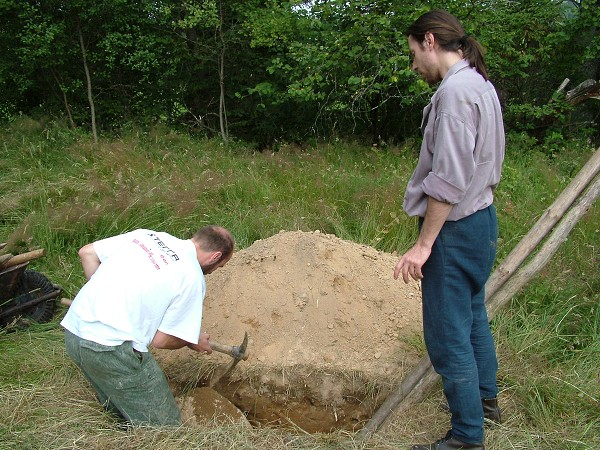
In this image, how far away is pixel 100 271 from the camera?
2.94 m

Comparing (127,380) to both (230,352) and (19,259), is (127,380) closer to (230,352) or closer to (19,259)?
(230,352)

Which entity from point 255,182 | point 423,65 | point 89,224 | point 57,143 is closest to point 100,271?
point 423,65

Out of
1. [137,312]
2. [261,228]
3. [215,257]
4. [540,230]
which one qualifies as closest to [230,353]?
[215,257]

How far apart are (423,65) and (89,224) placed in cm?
380

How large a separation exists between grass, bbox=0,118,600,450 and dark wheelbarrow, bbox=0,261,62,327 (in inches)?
5.2

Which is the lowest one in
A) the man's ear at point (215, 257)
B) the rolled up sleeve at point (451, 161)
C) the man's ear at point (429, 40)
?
the man's ear at point (215, 257)

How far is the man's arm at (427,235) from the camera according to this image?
239 cm

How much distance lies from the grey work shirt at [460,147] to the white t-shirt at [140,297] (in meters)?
1.25

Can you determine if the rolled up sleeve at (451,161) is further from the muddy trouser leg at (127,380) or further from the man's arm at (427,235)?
the muddy trouser leg at (127,380)

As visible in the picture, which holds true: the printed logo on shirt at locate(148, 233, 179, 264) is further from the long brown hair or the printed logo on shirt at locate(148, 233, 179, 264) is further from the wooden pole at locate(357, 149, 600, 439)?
the long brown hair

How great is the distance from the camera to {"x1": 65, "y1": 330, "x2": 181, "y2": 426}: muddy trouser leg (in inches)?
113

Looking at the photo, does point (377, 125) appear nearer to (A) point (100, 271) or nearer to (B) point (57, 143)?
(B) point (57, 143)

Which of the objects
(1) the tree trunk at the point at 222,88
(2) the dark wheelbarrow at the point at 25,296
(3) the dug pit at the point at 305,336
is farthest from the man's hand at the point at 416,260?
(1) the tree trunk at the point at 222,88

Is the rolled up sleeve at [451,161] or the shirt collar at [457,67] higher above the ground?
the shirt collar at [457,67]
